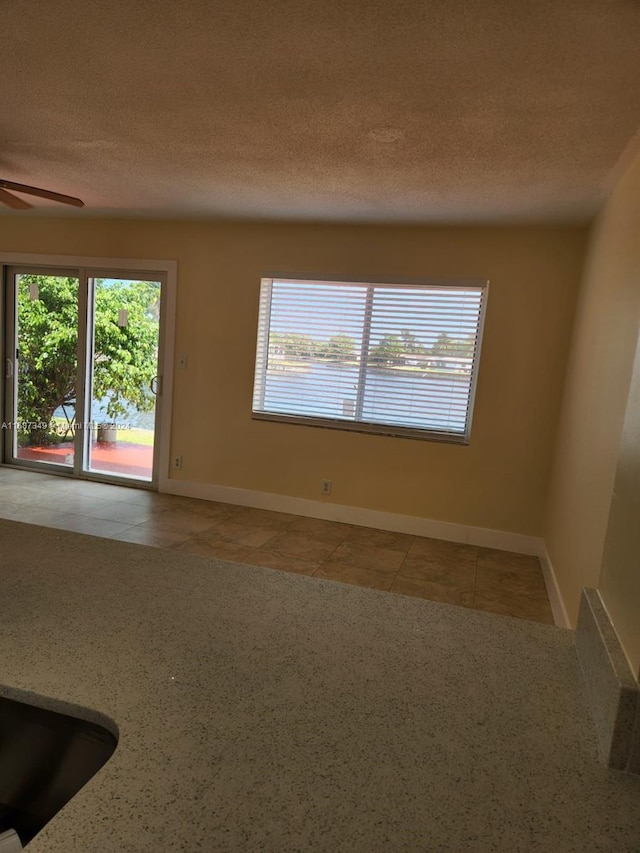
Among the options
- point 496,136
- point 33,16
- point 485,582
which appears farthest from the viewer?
point 485,582

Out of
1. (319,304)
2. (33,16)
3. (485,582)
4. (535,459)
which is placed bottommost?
(485,582)

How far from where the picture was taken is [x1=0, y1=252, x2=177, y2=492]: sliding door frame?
4.92m

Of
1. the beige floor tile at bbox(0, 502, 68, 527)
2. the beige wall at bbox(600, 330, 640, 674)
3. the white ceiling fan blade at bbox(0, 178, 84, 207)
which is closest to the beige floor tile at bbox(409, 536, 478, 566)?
the beige floor tile at bbox(0, 502, 68, 527)

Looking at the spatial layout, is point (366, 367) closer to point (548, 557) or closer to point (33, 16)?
point (548, 557)

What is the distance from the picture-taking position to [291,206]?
12.6 ft

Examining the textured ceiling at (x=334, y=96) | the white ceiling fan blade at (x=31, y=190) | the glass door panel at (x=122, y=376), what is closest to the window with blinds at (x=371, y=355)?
the textured ceiling at (x=334, y=96)

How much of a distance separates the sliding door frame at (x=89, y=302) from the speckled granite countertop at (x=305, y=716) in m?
3.88

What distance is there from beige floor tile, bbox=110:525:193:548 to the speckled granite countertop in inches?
104

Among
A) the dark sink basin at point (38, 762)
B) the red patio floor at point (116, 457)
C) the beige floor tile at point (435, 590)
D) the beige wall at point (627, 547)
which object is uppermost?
the beige wall at point (627, 547)

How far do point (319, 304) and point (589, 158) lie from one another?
95.3 inches

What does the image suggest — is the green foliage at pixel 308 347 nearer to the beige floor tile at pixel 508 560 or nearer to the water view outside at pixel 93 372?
the water view outside at pixel 93 372

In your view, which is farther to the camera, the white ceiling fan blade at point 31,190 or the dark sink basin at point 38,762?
the white ceiling fan blade at point 31,190

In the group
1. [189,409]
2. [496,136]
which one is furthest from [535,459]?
[189,409]

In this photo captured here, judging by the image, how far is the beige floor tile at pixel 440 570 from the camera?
360cm
